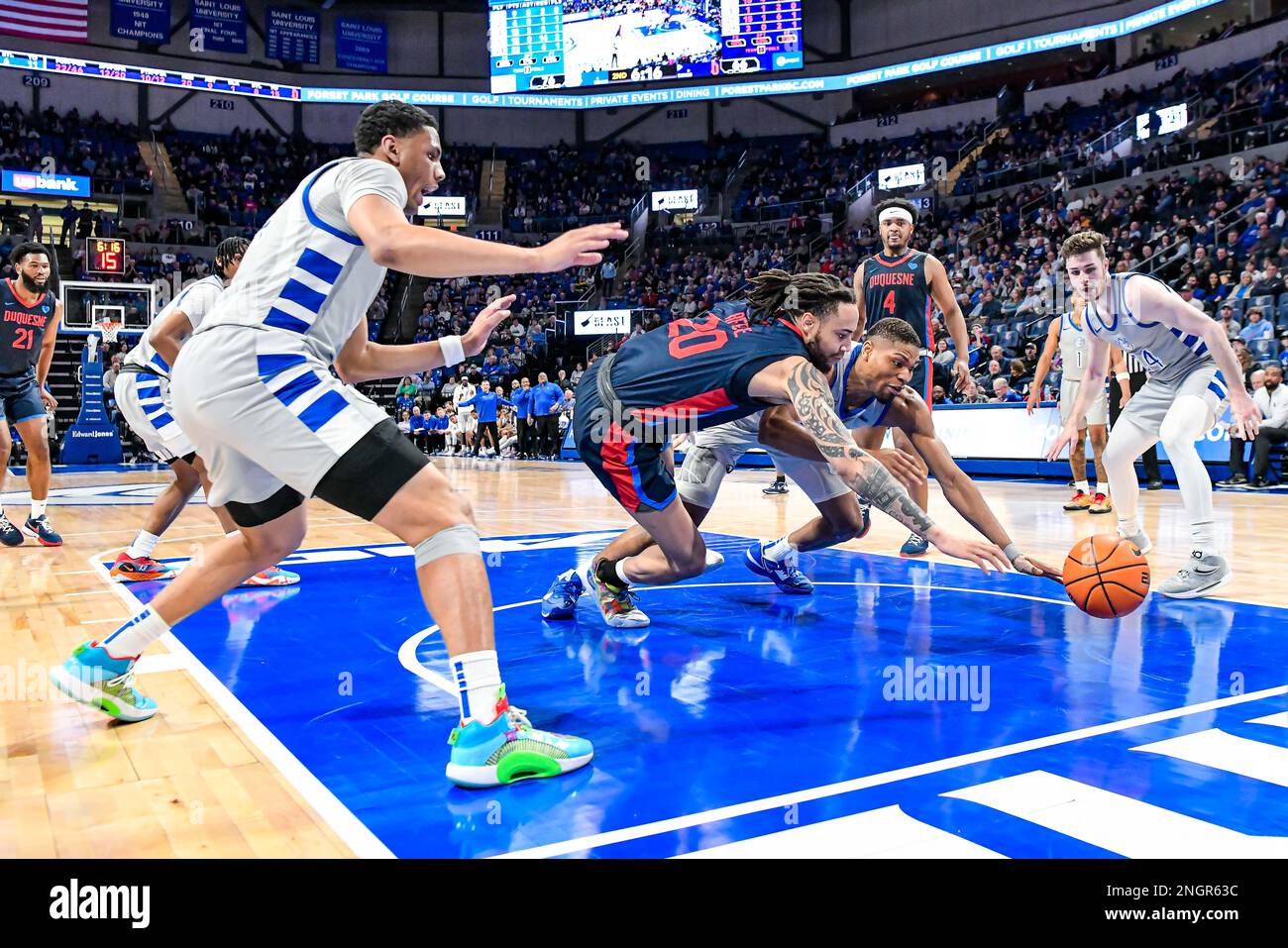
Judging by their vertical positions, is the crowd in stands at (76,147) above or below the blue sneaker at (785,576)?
above

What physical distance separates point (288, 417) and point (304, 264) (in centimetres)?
44

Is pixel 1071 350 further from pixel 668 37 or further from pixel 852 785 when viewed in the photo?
pixel 668 37

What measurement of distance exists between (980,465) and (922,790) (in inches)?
503

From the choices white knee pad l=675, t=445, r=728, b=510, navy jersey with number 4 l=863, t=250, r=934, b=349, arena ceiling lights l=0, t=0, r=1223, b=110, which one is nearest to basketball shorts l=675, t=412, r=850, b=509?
white knee pad l=675, t=445, r=728, b=510

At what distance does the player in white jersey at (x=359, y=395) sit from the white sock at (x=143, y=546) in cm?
342

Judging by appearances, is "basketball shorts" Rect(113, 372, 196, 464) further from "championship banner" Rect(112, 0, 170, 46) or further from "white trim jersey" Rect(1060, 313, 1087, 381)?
"championship banner" Rect(112, 0, 170, 46)

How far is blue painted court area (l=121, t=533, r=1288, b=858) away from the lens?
213cm

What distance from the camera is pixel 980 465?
14.3 metres

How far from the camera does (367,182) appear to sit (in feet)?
8.43

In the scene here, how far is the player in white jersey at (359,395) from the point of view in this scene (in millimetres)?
2488

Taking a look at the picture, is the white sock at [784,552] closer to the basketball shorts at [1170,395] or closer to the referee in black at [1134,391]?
the basketball shorts at [1170,395]

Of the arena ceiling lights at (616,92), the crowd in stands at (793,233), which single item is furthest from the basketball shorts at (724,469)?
the arena ceiling lights at (616,92)

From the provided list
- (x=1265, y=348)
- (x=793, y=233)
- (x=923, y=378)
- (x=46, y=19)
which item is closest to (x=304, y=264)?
(x=923, y=378)
